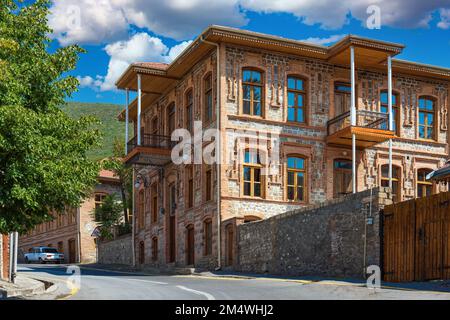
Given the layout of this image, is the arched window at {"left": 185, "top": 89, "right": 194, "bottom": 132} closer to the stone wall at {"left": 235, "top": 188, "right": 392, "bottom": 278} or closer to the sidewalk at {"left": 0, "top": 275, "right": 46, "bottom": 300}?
the stone wall at {"left": 235, "top": 188, "right": 392, "bottom": 278}

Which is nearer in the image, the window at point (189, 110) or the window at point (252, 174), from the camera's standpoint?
the window at point (252, 174)

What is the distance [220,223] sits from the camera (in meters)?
31.8

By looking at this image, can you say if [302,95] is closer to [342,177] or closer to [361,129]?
[361,129]

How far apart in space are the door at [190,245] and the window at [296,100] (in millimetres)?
7026

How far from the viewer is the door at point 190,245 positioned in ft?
116

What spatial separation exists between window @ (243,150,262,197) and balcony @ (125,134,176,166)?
19.7 feet

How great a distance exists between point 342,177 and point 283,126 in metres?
3.93

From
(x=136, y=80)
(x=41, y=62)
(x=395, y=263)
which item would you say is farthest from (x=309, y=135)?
(x=41, y=62)

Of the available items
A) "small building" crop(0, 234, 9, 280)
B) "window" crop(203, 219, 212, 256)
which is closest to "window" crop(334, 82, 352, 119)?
"window" crop(203, 219, 212, 256)

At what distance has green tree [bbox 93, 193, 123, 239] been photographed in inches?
1987

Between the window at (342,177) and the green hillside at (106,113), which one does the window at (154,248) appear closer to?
the window at (342,177)

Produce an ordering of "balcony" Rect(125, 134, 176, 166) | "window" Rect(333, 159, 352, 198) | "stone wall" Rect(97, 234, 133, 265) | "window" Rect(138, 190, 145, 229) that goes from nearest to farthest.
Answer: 1. "window" Rect(333, 159, 352, 198)
2. "balcony" Rect(125, 134, 176, 166)
3. "window" Rect(138, 190, 145, 229)
4. "stone wall" Rect(97, 234, 133, 265)

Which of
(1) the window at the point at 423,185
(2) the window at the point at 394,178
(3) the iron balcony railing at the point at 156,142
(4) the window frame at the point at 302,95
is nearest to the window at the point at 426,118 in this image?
(1) the window at the point at 423,185

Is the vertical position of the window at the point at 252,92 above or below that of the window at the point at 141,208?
above
